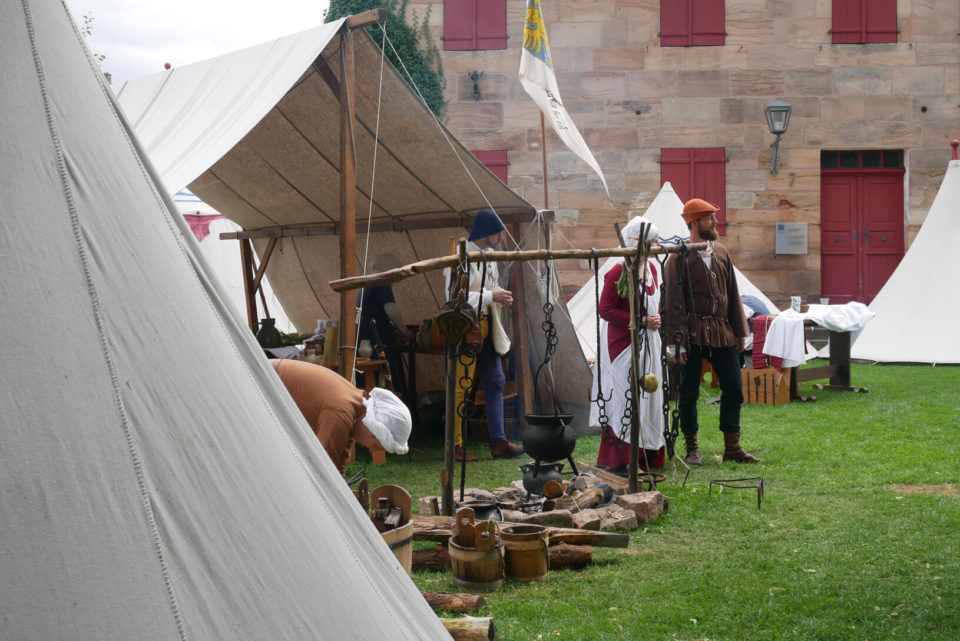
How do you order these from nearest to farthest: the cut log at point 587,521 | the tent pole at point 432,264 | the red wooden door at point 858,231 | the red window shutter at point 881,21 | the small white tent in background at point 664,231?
the tent pole at point 432,264 < the cut log at point 587,521 < the small white tent in background at point 664,231 < the red window shutter at point 881,21 < the red wooden door at point 858,231

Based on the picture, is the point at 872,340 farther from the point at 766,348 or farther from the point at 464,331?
the point at 464,331

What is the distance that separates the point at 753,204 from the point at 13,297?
1131 cm

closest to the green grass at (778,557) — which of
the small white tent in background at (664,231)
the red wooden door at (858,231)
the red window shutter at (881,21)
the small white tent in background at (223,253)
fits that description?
the small white tent in background at (664,231)

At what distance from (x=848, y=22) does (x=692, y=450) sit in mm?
8499

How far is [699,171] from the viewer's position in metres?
11.8

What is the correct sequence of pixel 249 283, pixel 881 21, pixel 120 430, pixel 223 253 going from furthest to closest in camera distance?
1. pixel 881 21
2. pixel 223 253
3. pixel 249 283
4. pixel 120 430

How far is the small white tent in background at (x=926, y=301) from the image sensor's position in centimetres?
998

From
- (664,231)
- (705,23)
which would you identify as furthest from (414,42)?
(664,231)

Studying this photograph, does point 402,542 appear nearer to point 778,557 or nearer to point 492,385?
point 778,557

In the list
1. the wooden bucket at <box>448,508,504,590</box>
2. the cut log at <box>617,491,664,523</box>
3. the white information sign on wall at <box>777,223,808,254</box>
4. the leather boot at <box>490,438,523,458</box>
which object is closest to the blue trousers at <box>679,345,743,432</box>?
the leather boot at <box>490,438,523,458</box>

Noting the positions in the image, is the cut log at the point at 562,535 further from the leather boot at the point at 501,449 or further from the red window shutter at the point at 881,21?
the red window shutter at the point at 881,21

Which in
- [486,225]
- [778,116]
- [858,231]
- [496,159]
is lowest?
[486,225]

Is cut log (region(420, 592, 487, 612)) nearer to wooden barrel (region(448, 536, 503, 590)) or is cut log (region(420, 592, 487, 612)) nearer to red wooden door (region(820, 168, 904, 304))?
wooden barrel (region(448, 536, 503, 590))

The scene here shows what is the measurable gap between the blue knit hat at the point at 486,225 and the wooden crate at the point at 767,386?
2.98 metres
